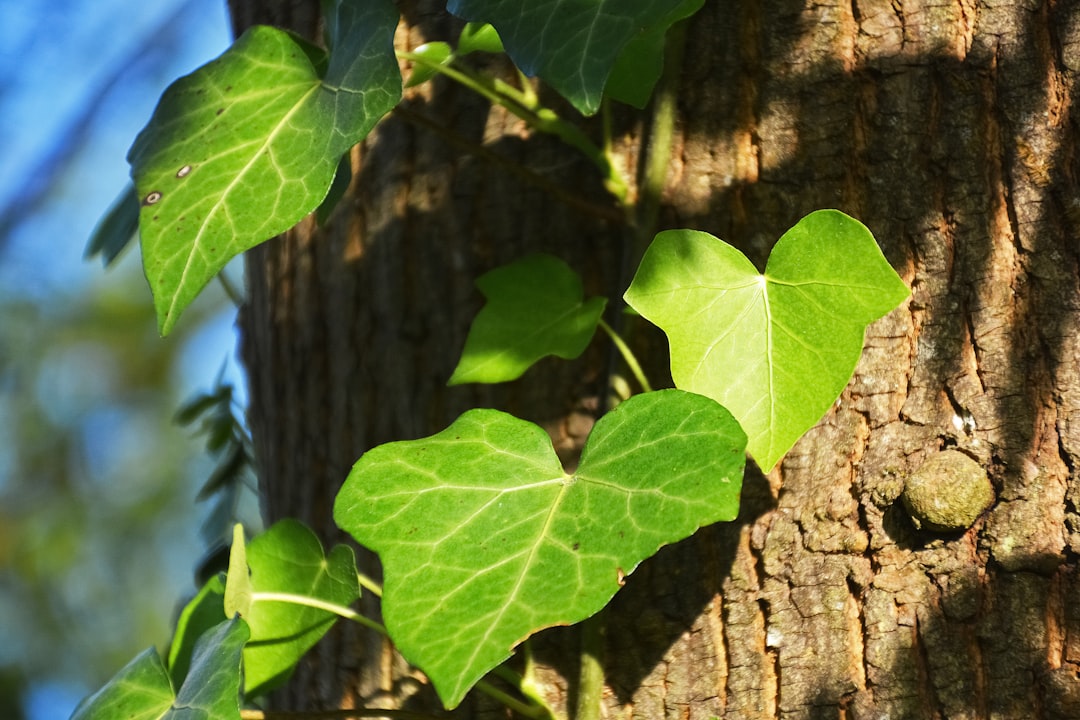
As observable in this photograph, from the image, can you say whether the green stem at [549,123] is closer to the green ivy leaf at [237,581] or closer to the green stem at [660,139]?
the green stem at [660,139]

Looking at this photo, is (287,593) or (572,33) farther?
(287,593)

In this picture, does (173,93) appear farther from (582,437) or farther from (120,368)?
(120,368)

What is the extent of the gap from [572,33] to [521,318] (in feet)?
1.00

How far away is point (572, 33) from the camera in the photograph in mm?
572

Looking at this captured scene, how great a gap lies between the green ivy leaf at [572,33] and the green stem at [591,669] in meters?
0.46

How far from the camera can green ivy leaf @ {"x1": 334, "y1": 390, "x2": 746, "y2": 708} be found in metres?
0.55

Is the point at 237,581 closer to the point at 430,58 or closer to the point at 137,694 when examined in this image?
the point at 137,694

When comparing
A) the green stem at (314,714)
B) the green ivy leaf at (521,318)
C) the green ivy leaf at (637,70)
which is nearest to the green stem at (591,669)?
the green stem at (314,714)

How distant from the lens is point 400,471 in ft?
2.14

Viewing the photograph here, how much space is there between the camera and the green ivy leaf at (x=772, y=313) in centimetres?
62

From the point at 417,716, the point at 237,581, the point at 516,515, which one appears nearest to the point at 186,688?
the point at 237,581

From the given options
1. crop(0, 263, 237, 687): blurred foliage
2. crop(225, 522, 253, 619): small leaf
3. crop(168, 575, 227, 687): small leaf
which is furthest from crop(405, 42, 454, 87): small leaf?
crop(0, 263, 237, 687): blurred foliage

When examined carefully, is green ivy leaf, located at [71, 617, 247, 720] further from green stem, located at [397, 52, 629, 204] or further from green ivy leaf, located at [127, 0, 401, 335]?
green stem, located at [397, 52, 629, 204]

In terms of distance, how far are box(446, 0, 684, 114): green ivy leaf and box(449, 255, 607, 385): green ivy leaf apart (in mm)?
257
